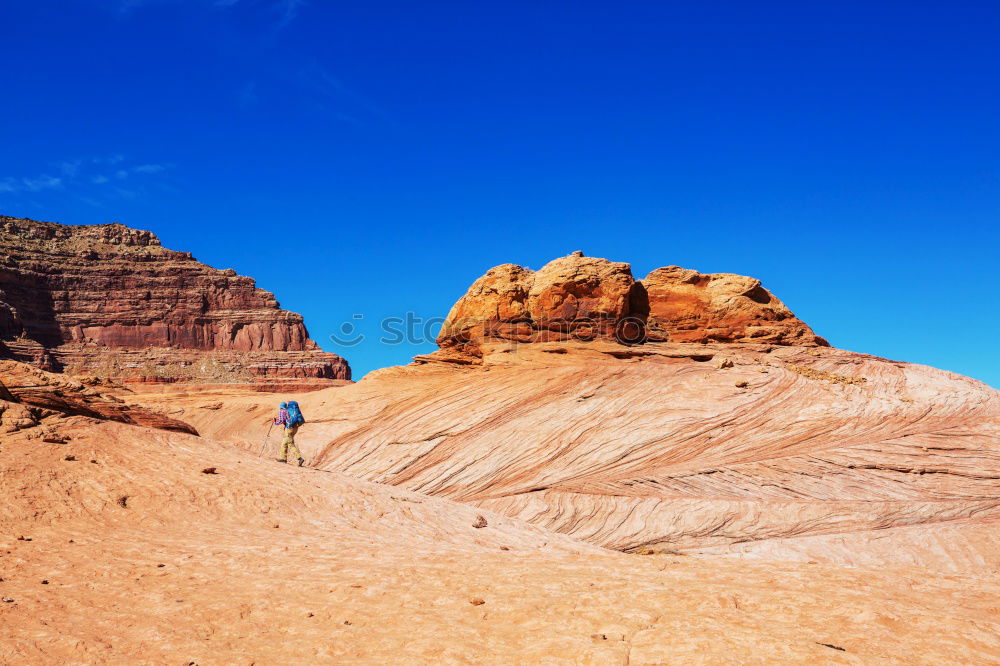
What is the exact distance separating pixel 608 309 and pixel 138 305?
10904 cm

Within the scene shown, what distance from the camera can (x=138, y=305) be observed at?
11931cm

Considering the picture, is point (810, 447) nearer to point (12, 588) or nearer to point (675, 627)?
point (675, 627)

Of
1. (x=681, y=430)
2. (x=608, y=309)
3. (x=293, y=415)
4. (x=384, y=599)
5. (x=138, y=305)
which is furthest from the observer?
(x=138, y=305)

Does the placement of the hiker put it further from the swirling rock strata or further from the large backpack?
the swirling rock strata

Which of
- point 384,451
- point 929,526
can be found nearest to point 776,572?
point 929,526

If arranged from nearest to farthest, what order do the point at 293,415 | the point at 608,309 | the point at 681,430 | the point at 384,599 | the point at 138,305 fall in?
1. the point at 384,599
2. the point at 293,415
3. the point at 681,430
4. the point at 608,309
5. the point at 138,305

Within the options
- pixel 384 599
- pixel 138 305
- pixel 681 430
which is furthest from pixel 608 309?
pixel 138 305

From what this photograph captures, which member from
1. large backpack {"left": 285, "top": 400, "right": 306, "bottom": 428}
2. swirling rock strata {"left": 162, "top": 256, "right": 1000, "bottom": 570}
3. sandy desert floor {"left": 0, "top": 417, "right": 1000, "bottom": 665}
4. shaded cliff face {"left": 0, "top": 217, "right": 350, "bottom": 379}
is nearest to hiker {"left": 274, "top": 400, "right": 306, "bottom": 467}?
large backpack {"left": 285, "top": 400, "right": 306, "bottom": 428}

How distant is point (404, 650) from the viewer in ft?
19.1

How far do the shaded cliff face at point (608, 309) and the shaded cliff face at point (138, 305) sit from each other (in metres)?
87.4

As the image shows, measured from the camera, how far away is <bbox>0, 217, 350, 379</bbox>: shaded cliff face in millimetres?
113375

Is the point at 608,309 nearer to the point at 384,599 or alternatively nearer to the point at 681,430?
the point at 681,430

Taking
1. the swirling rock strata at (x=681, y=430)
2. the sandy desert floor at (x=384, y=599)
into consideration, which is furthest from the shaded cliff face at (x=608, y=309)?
the sandy desert floor at (x=384, y=599)

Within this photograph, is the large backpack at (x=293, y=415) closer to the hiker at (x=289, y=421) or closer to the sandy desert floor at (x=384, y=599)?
the hiker at (x=289, y=421)
